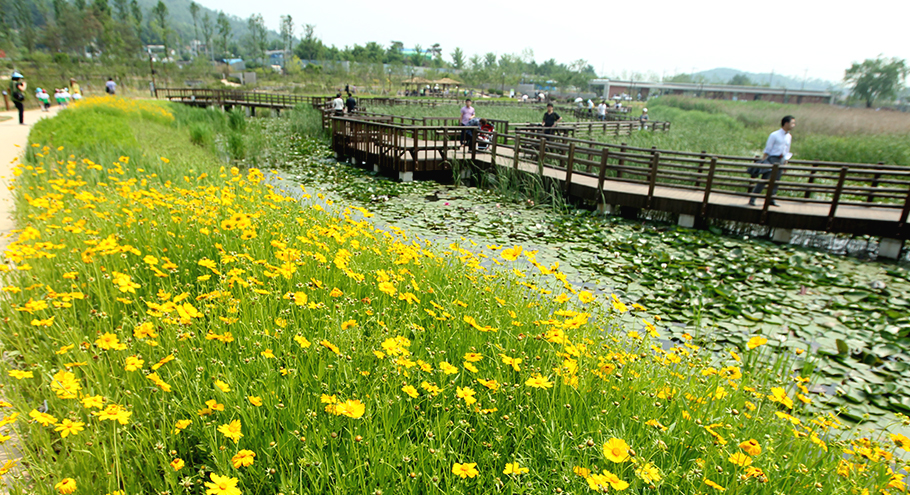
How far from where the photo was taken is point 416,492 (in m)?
1.98

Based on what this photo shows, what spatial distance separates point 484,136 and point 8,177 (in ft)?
36.0

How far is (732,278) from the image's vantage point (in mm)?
6730

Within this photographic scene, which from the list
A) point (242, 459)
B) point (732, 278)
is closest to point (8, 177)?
point (242, 459)

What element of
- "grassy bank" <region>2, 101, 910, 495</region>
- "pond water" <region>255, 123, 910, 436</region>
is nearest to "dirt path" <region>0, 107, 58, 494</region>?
"grassy bank" <region>2, 101, 910, 495</region>

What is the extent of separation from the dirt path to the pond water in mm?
4104

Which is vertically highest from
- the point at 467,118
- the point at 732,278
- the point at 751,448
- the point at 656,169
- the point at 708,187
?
the point at 467,118

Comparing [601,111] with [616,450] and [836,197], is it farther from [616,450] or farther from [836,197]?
[616,450]

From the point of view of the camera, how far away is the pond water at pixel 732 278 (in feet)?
15.2

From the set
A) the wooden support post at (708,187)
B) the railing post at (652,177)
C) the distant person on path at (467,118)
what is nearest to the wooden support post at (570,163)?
the railing post at (652,177)

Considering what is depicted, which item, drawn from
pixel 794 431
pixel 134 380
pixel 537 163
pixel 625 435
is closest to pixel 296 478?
pixel 134 380

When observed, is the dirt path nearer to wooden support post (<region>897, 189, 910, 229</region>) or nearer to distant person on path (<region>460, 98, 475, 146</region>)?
distant person on path (<region>460, 98, 475, 146</region>)

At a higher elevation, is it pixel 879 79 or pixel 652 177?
pixel 879 79

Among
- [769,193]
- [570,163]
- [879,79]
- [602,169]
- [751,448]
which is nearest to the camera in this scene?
[751,448]

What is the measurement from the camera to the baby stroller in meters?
14.1
